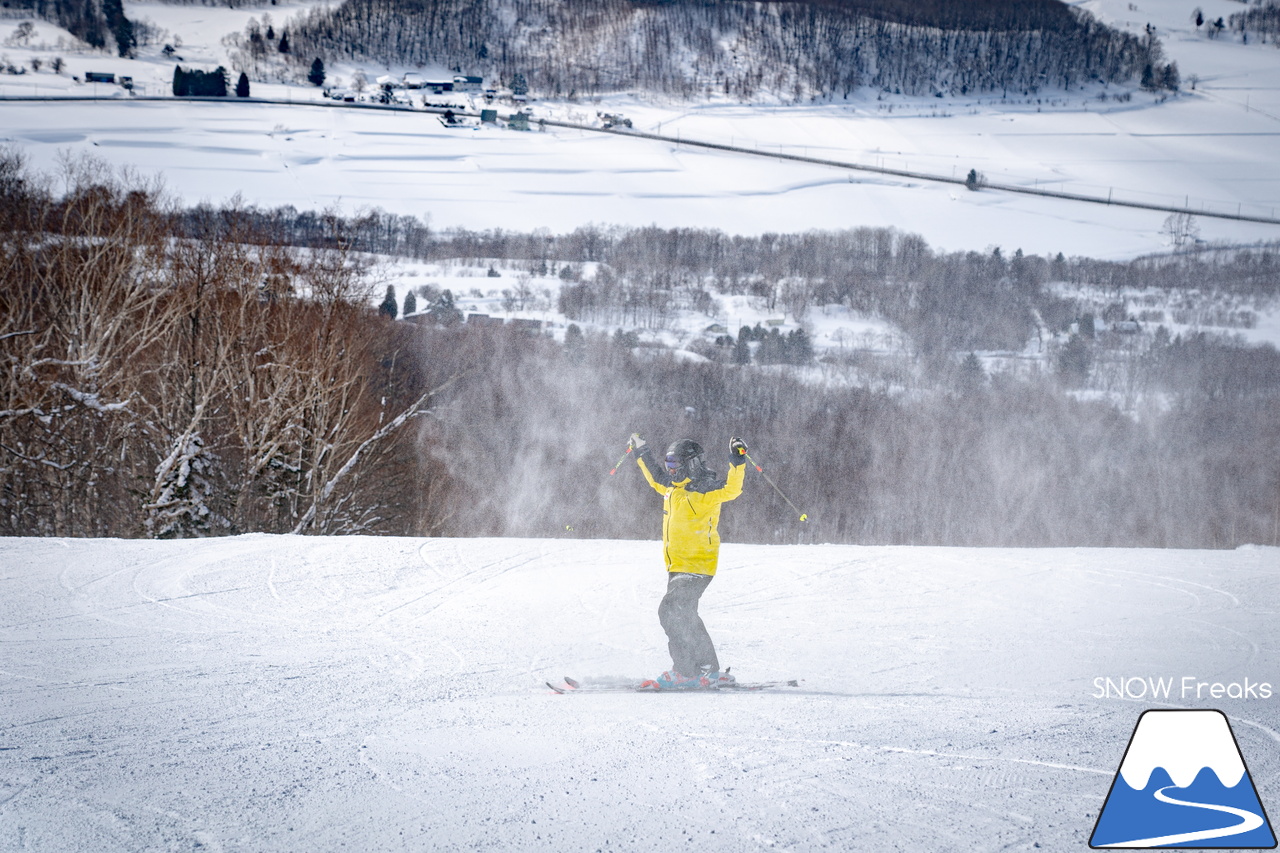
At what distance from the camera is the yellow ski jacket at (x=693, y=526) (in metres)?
4.54

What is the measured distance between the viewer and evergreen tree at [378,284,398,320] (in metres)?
22.9

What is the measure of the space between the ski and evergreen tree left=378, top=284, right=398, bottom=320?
20028mm

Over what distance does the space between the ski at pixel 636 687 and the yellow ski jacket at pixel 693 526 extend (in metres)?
0.68

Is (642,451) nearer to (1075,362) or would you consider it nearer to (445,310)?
(445,310)

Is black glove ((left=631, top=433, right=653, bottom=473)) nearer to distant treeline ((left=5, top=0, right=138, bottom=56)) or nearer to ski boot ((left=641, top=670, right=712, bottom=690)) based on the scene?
ski boot ((left=641, top=670, right=712, bottom=690))

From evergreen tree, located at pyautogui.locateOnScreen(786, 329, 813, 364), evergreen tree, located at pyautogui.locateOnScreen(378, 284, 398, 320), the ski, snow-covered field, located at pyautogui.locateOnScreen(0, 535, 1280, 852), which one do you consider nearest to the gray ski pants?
the ski

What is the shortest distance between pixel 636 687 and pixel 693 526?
39.6 inches

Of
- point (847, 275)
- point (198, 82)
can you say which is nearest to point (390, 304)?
point (198, 82)

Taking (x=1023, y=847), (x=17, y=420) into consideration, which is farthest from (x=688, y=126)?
(x=1023, y=847)

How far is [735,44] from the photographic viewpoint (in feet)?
159

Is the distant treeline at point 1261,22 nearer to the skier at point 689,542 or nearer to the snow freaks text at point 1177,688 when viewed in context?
the snow freaks text at point 1177,688

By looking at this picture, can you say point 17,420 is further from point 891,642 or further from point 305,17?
point 305,17

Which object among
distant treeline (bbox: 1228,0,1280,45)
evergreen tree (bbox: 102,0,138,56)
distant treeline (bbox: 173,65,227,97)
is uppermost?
distant treeline (bbox: 1228,0,1280,45)

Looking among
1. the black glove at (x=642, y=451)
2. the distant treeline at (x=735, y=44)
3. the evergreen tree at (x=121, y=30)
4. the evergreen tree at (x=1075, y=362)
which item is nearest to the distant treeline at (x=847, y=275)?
the evergreen tree at (x=1075, y=362)
